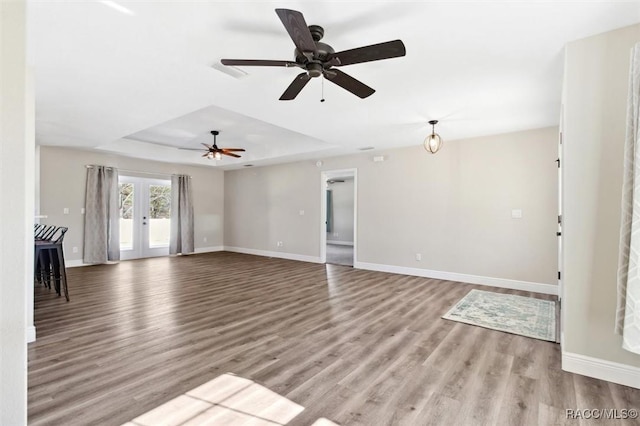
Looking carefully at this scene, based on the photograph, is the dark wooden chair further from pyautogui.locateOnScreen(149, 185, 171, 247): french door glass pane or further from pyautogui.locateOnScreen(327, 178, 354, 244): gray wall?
pyautogui.locateOnScreen(327, 178, 354, 244): gray wall

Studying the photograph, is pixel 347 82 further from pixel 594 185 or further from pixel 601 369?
pixel 601 369

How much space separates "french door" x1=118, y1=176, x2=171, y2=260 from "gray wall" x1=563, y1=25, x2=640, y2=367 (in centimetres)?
838

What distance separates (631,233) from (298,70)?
9.11ft

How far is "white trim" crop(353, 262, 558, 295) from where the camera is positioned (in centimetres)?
460

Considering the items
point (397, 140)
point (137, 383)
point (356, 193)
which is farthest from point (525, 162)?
point (137, 383)

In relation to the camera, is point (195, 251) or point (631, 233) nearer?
point (631, 233)

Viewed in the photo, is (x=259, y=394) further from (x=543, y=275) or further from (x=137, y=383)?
(x=543, y=275)

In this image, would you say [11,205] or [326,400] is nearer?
[11,205]

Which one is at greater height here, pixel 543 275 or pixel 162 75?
pixel 162 75

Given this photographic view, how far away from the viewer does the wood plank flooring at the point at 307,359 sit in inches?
73.7

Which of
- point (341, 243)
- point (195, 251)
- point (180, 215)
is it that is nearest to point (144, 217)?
point (180, 215)

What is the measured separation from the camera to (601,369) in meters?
2.22

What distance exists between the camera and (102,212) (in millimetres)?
6719

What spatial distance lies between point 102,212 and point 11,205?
693 cm
